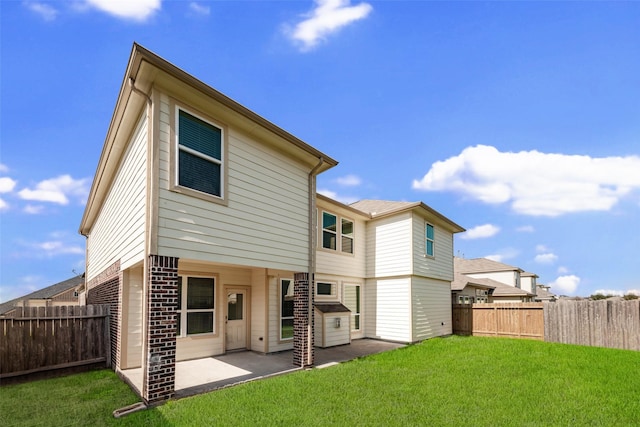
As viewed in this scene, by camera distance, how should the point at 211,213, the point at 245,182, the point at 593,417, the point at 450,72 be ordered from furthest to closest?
1. the point at 450,72
2. the point at 245,182
3. the point at 211,213
4. the point at 593,417

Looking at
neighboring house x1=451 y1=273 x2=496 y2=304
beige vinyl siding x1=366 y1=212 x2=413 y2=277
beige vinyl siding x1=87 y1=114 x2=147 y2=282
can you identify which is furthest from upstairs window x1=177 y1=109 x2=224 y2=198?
neighboring house x1=451 y1=273 x2=496 y2=304

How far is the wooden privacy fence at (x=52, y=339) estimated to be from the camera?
766 centimetres

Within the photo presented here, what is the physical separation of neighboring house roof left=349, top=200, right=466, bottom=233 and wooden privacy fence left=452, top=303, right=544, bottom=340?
385 cm

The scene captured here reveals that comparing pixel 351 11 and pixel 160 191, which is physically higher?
pixel 351 11

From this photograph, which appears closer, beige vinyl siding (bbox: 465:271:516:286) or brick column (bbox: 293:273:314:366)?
brick column (bbox: 293:273:314:366)

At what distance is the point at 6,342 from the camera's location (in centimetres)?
762

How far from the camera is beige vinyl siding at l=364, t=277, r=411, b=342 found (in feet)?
43.0

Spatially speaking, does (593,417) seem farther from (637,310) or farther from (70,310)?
(70,310)

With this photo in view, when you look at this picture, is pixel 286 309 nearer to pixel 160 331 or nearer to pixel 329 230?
pixel 329 230

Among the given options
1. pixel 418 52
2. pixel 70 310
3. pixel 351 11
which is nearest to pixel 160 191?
pixel 70 310

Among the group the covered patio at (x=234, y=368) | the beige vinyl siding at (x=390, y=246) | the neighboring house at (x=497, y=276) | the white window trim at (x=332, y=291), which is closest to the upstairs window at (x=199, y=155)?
the covered patio at (x=234, y=368)

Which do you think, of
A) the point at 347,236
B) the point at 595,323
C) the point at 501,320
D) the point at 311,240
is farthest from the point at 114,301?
the point at 595,323

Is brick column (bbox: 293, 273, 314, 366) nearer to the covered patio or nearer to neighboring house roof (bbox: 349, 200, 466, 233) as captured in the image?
the covered patio

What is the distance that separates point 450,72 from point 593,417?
880 centimetres
